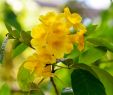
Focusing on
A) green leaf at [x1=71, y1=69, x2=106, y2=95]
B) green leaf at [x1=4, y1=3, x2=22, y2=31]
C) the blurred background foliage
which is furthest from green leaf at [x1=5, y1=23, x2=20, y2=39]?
green leaf at [x1=4, y1=3, x2=22, y2=31]

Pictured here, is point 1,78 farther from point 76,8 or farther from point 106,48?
point 76,8

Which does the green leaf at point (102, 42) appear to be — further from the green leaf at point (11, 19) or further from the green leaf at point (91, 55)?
the green leaf at point (11, 19)

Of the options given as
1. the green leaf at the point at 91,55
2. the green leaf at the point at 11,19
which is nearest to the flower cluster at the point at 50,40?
the green leaf at the point at 91,55

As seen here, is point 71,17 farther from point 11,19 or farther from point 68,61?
point 11,19

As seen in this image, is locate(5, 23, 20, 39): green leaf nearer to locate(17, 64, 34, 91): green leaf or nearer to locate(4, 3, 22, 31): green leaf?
locate(17, 64, 34, 91): green leaf

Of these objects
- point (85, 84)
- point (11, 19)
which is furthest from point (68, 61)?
point (11, 19)
